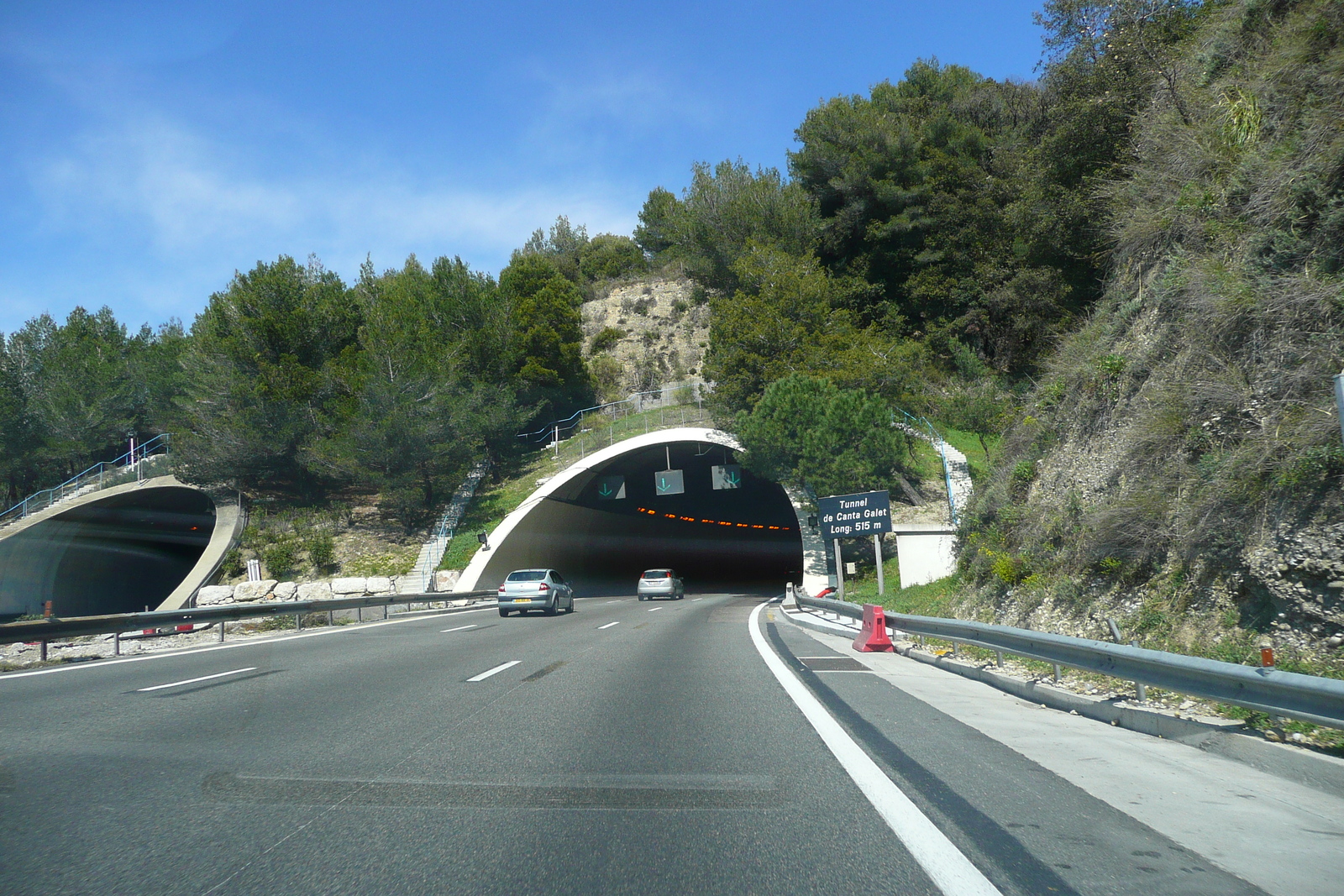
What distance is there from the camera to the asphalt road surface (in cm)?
381

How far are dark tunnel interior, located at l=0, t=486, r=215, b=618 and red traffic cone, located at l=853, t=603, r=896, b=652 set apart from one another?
40735mm

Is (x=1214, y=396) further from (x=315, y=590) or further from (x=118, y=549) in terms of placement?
(x=118, y=549)

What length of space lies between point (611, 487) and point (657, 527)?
1105 centimetres

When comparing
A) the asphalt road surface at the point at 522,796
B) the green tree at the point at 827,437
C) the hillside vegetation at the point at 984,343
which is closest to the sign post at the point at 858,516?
the hillside vegetation at the point at 984,343

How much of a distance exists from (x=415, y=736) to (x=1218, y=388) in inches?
403

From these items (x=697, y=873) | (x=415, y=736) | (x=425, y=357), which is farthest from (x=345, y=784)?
(x=425, y=357)

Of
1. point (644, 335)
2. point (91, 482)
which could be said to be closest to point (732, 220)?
point (644, 335)

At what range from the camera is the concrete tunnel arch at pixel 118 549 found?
4088cm

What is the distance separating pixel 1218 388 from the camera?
Answer: 10.9 meters

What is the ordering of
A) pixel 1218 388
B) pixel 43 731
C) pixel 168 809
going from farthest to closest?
pixel 1218 388
pixel 43 731
pixel 168 809

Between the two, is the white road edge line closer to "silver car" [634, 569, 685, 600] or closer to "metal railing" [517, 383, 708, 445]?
"silver car" [634, 569, 685, 600]

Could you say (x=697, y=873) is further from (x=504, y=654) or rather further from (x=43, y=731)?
(x=504, y=654)

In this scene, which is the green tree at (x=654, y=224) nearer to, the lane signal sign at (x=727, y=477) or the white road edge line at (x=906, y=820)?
the lane signal sign at (x=727, y=477)

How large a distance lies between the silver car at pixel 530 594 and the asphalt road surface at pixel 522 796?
16.2m
